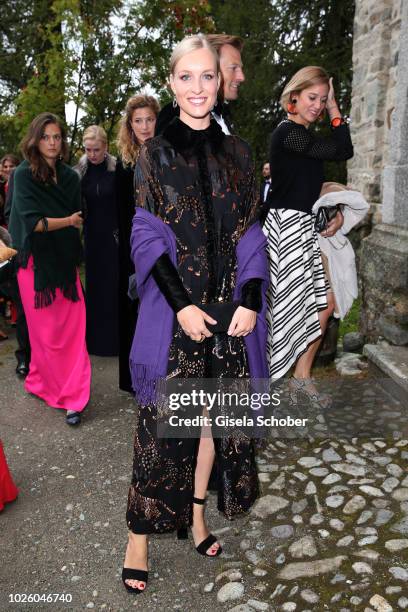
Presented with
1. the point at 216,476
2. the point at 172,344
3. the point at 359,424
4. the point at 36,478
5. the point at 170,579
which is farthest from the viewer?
the point at 359,424

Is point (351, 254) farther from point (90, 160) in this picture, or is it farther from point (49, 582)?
point (49, 582)

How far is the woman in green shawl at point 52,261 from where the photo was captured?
4.13 metres

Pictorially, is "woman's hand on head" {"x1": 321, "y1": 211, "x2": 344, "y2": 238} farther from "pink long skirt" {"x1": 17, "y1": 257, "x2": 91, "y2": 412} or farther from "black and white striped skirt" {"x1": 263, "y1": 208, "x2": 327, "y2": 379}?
"pink long skirt" {"x1": 17, "y1": 257, "x2": 91, "y2": 412}

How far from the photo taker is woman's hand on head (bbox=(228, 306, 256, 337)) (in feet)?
7.43

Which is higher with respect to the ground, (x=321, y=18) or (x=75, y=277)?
(x=321, y=18)

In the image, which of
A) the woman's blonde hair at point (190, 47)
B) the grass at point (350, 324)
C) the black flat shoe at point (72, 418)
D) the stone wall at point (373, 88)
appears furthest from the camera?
the grass at point (350, 324)

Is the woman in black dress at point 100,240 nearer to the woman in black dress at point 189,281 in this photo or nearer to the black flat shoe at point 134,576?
the woman in black dress at point 189,281

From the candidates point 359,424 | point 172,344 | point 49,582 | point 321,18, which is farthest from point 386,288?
point 321,18

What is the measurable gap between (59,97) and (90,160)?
293 centimetres

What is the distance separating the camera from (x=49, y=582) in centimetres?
250

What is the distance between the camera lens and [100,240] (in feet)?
17.4

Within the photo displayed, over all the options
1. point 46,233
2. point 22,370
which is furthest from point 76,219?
point 22,370

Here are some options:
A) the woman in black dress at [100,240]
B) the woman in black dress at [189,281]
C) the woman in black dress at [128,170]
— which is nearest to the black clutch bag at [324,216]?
the woman in black dress at [128,170]

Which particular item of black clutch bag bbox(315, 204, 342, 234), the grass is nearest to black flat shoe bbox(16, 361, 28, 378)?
black clutch bag bbox(315, 204, 342, 234)
